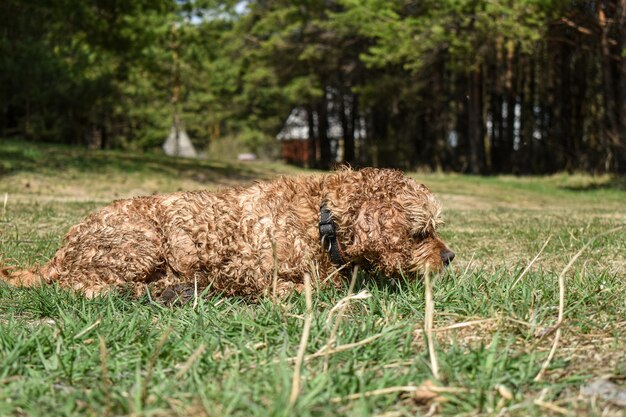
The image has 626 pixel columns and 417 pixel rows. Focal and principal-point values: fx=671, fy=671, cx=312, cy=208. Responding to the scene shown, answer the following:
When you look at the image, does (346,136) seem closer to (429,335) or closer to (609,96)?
(609,96)

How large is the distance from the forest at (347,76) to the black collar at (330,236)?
42.1 feet

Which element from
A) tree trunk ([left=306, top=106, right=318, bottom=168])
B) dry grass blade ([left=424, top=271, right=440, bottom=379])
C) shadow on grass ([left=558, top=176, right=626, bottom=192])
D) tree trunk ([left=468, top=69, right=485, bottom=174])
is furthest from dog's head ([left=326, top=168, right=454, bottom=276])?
tree trunk ([left=306, top=106, right=318, bottom=168])

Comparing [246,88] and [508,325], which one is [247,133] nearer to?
[246,88]

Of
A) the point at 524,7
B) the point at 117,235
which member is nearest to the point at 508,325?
the point at 117,235

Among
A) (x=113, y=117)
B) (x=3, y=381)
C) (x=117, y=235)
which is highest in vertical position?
(x=113, y=117)

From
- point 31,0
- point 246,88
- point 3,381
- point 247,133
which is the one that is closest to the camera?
point 3,381

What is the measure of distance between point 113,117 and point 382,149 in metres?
18.4

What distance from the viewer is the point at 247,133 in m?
44.2

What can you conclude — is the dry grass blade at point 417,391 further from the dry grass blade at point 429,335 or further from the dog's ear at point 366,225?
the dog's ear at point 366,225

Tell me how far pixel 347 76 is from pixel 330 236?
3511 centimetres

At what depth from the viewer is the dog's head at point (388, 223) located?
422cm

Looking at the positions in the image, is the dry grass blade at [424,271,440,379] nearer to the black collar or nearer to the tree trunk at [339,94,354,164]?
the black collar

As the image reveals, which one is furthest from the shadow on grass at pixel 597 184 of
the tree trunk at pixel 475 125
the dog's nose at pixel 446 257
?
the dog's nose at pixel 446 257

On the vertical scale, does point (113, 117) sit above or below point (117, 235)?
above
